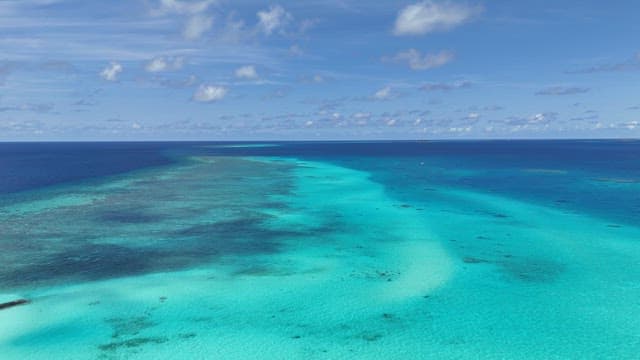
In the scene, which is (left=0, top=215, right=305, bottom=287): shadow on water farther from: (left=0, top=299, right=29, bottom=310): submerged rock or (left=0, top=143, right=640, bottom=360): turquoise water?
Answer: (left=0, top=299, right=29, bottom=310): submerged rock

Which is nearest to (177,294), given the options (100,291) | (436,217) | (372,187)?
(100,291)

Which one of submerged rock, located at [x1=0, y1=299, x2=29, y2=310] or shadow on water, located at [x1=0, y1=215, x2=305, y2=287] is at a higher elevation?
shadow on water, located at [x1=0, y1=215, x2=305, y2=287]

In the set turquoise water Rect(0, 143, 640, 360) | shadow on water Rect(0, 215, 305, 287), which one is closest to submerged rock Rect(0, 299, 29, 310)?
turquoise water Rect(0, 143, 640, 360)

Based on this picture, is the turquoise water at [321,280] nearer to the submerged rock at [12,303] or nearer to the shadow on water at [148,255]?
the shadow on water at [148,255]

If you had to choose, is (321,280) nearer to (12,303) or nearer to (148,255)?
(148,255)

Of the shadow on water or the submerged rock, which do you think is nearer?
the submerged rock

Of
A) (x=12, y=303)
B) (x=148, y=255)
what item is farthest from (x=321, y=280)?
(x=12, y=303)

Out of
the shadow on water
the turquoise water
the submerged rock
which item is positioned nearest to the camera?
the turquoise water

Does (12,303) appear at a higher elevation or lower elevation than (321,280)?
lower

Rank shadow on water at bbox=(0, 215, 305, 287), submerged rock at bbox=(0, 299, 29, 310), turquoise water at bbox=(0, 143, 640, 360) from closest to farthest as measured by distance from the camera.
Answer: turquoise water at bbox=(0, 143, 640, 360)
submerged rock at bbox=(0, 299, 29, 310)
shadow on water at bbox=(0, 215, 305, 287)
